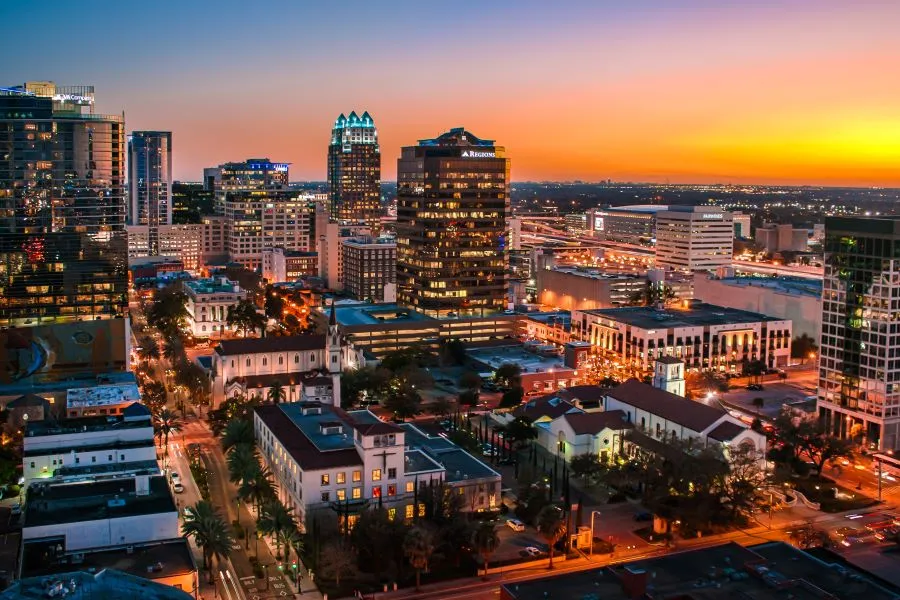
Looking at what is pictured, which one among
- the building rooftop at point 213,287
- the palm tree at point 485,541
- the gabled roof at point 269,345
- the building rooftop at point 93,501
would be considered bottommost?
the palm tree at point 485,541

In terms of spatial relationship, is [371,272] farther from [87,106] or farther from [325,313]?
[87,106]

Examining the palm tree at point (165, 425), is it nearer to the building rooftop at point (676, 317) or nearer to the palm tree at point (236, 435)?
the palm tree at point (236, 435)

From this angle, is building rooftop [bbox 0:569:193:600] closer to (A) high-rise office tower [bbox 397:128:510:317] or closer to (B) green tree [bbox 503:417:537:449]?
(B) green tree [bbox 503:417:537:449]

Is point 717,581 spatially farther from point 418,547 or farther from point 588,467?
point 588,467

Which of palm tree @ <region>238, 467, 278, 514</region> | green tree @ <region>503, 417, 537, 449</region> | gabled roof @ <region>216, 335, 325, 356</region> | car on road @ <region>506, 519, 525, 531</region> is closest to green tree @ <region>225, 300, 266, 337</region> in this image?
gabled roof @ <region>216, 335, 325, 356</region>

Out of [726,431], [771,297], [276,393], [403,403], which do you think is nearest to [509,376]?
[403,403]

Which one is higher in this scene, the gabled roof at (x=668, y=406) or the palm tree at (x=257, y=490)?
the gabled roof at (x=668, y=406)

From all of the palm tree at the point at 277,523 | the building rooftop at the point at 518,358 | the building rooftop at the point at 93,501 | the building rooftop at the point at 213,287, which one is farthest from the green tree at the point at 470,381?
the building rooftop at the point at 213,287
